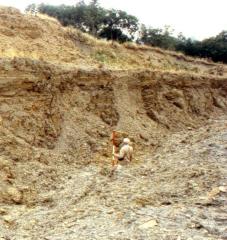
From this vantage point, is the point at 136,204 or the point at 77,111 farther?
the point at 77,111

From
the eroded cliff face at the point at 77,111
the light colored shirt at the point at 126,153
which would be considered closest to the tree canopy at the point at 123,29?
the eroded cliff face at the point at 77,111

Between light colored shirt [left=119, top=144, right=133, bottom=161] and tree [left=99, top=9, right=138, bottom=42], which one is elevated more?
tree [left=99, top=9, right=138, bottom=42]

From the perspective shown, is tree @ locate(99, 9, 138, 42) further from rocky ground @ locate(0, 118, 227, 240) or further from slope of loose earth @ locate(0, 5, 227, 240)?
rocky ground @ locate(0, 118, 227, 240)

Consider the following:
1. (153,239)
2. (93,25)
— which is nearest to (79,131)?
(153,239)

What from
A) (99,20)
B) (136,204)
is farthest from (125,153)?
(99,20)

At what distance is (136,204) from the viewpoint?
13078 millimetres

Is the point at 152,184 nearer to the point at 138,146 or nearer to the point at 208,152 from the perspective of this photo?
the point at 208,152

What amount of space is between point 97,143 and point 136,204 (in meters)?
6.53

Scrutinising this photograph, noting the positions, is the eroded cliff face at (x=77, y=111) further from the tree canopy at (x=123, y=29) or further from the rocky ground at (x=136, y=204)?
the tree canopy at (x=123, y=29)

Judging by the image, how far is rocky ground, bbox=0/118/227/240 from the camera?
11523 millimetres

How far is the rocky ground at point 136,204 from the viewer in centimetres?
1152

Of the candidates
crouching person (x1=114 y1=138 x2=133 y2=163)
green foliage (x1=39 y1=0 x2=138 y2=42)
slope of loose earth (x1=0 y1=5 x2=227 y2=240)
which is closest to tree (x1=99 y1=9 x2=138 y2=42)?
green foliage (x1=39 y1=0 x2=138 y2=42)

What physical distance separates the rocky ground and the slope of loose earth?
2 centimetres

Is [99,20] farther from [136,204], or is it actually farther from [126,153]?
[136,204]
